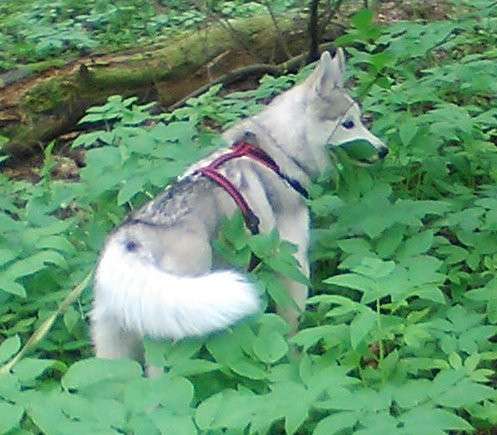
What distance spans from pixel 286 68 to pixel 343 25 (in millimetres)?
665

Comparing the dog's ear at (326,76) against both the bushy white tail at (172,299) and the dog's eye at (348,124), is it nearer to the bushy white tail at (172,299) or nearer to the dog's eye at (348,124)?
the dog's eye at (348,124)

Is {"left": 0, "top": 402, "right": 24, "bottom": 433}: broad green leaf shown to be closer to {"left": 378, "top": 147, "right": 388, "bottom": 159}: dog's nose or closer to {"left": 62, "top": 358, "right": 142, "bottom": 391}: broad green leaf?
{"left": 62, "top": 358, "right": 142, "bottom": 391}: broad green leaf

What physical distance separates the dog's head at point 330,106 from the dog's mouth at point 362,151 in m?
0.06

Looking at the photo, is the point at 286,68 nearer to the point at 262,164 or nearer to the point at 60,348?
the point at 262,164

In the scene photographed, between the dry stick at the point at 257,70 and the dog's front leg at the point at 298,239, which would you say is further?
the dry stick at the point at 257,70

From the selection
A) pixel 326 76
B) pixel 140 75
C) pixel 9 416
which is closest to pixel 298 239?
pixel 326 76

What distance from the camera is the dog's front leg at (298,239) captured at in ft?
12.8

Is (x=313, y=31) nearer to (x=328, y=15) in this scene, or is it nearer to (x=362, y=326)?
(x=328, y=15)

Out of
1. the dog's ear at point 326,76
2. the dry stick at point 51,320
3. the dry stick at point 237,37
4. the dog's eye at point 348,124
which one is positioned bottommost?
the dry stick at point 237,37

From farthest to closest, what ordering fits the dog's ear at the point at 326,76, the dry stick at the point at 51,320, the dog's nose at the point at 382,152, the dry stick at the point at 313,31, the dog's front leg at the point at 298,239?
the dry stick at the point at 313,31 → the dog's nose at the point at 382,152 → the dog's ear at the point at 326,76 → the dog's front leg at the point at 298,239 → the dry stick at the point at 51,320

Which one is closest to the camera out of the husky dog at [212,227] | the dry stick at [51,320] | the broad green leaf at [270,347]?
the husky dog at [212,227]

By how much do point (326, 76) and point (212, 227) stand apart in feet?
2.97

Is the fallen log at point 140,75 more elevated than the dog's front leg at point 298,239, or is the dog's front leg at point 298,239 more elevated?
the dog's front leg at point 298,239

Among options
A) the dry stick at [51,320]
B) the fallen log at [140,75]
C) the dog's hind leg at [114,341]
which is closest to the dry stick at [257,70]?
the fallen log at [140,75]
